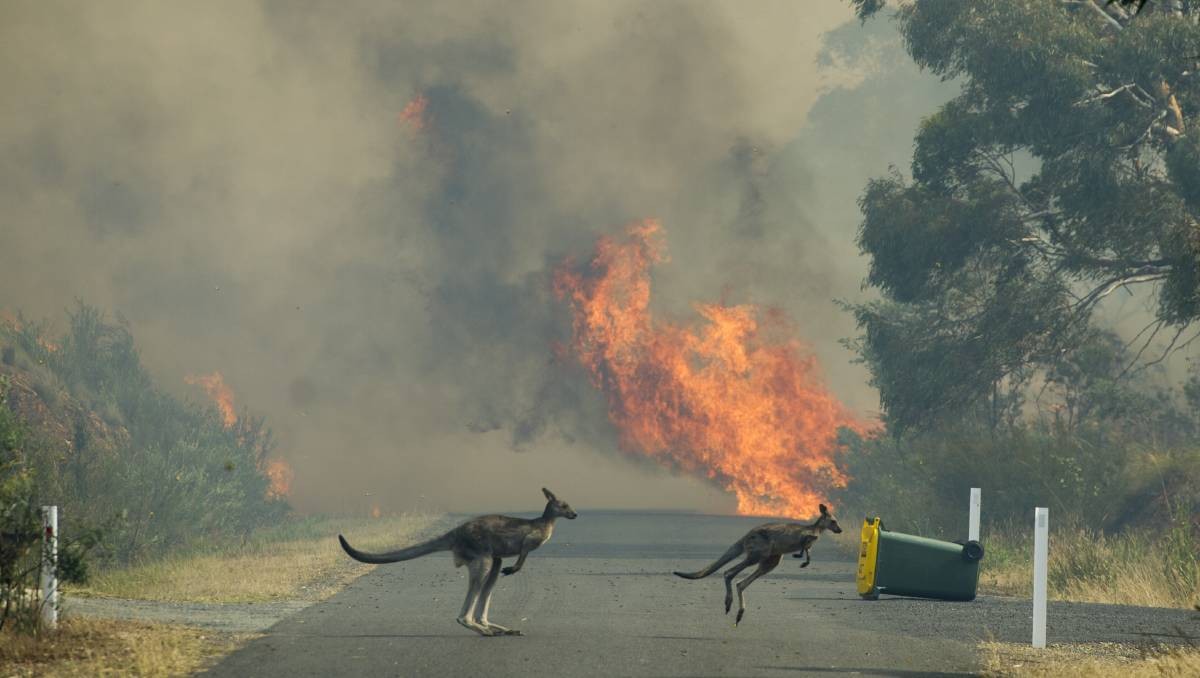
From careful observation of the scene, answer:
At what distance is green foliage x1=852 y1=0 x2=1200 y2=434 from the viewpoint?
35.6 metres

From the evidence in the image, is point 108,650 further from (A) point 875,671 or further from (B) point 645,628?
(A) point 875,671

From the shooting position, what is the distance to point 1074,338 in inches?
1471

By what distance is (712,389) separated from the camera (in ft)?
158

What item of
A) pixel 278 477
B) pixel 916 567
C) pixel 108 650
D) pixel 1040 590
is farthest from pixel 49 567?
pixel 278 477

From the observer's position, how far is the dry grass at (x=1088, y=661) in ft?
44.4

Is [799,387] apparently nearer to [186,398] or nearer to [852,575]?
[186,398]

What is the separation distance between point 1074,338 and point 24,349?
1088 inches

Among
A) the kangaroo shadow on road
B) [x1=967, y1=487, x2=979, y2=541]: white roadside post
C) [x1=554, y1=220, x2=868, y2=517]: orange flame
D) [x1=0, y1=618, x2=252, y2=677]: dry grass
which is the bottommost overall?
[x1=0, y1=618, x2=252, y2=677]: dry grass

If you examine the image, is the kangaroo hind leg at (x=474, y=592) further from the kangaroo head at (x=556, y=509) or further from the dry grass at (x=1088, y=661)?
the dry grass at (x=1088, y=661)

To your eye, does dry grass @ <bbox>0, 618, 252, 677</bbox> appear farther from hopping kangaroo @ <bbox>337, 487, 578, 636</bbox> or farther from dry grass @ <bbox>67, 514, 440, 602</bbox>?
dry grass @ <bbox>67, 514, 440, 602</bbox>

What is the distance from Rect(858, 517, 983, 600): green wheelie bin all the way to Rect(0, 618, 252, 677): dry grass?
26.3ft

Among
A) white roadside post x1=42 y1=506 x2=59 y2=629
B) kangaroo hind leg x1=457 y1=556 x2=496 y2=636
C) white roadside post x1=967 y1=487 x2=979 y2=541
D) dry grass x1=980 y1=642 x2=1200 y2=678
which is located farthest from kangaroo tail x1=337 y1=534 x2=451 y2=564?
white roadside post x1=967 y1=487 x2=979 y2=541

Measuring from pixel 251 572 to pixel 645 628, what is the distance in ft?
32.3

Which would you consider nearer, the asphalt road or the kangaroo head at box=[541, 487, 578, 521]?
the asphalt road
